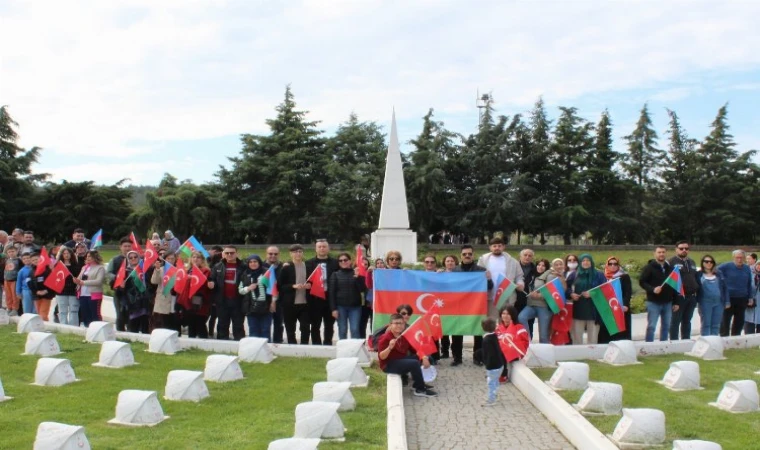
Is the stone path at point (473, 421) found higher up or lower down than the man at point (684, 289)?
lower down

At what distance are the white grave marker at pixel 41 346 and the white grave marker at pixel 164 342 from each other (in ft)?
4.02

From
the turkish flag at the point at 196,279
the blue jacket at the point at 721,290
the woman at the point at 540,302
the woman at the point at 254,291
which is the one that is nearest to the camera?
the woman at the point at 540,302

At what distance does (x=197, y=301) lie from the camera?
1123cm

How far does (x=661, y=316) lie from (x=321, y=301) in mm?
5276

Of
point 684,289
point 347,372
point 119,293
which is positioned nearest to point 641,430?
point 347,372

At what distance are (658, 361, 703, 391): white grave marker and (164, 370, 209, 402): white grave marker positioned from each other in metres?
5.22

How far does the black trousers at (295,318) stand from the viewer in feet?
35.6

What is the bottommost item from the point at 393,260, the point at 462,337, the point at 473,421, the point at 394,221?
the point at 473,421

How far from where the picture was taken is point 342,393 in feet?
24.1

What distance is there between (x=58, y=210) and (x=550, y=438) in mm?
35710

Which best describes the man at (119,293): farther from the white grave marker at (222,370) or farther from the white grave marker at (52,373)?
the white grave marker at (222,370)

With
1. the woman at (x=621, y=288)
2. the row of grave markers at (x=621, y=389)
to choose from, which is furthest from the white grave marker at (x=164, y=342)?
the woman at (x=621, y=288)

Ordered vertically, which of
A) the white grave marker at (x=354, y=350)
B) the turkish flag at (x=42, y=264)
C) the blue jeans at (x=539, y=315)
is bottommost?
the white grave marker at (x=354, y=350)

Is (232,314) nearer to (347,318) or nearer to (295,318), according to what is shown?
(295,318)
